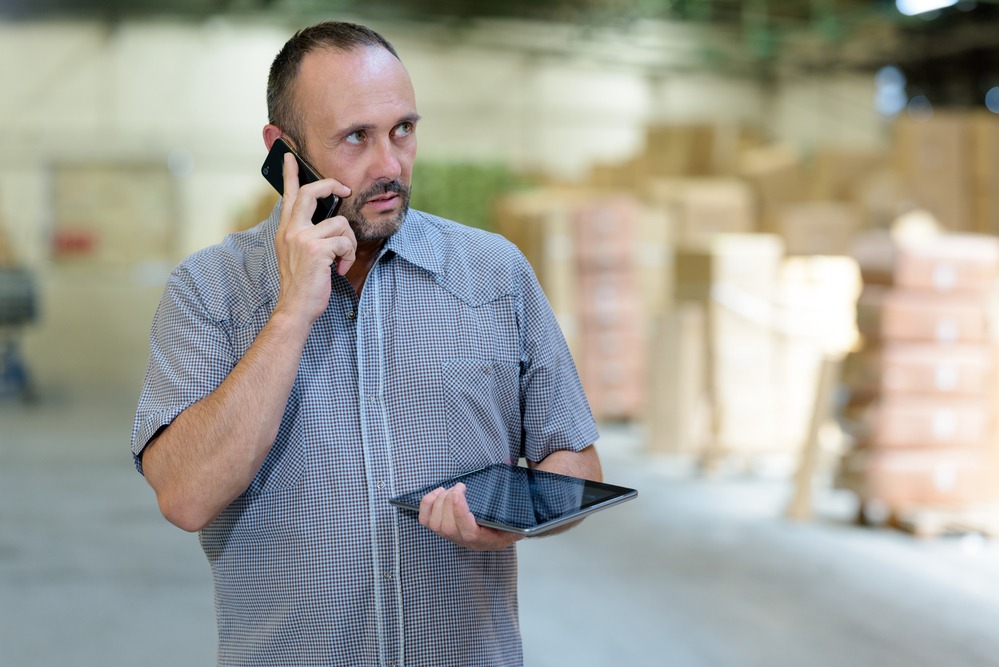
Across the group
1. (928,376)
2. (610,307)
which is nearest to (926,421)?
(928,376)

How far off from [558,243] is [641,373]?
1.26 metres

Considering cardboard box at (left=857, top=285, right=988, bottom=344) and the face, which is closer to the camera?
the face

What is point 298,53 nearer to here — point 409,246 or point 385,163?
point 385,163

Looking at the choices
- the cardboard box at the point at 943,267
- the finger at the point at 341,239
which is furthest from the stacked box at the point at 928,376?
the finger at the point at 341,239

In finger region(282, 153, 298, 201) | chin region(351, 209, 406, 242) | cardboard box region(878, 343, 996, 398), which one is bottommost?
cardboard box region(878, 343, 996, 398)

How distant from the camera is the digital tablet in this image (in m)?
1.37

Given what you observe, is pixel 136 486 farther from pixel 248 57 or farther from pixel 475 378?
pixel 248 57

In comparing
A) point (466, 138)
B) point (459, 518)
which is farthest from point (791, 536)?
point (466, 138)

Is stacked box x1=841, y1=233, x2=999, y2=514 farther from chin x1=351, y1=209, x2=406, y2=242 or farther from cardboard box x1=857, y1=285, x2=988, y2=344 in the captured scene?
chin x1=351, y1=209, x2=406, y2=242

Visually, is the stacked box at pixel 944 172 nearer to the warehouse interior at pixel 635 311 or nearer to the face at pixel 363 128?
the warehouse interior at pixel 635 311

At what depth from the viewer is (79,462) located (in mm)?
7457

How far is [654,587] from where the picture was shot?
462cm

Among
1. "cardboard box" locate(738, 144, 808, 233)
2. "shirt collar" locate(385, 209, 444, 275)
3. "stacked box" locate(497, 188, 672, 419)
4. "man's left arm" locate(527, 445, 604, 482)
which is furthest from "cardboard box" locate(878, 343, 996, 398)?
"shirt collar" locate(385, 209, 444, 275)

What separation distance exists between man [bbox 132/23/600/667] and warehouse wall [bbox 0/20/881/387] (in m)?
12.6
